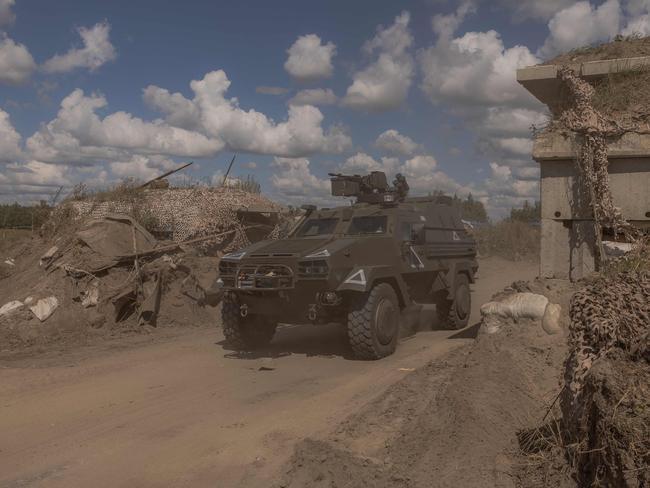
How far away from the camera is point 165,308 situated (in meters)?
10.2

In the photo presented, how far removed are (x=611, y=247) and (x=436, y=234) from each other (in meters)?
3.91

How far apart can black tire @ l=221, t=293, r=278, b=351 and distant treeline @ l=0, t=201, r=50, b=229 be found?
19.3 feet

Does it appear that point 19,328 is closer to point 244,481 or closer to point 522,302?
point 244,481

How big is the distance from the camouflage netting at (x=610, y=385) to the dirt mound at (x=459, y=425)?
502 mm

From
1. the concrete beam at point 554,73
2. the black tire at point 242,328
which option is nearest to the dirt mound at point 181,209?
the black tire at point 242,328

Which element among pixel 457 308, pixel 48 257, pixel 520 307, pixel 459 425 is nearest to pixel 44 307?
pixel 48 257

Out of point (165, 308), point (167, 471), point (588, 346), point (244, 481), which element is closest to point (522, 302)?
point (588, 346)

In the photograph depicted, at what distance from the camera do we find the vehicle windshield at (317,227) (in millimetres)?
8344

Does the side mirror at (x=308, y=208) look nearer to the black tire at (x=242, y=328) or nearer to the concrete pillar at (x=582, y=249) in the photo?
the black tire at (x=242, y=328)

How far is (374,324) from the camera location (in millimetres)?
6984

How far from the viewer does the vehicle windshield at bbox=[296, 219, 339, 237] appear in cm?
834

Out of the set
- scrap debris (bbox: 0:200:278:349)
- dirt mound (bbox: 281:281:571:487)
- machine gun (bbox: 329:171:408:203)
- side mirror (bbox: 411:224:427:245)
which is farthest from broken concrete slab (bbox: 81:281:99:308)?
dirt mound (bbox: 281:281:571:487)

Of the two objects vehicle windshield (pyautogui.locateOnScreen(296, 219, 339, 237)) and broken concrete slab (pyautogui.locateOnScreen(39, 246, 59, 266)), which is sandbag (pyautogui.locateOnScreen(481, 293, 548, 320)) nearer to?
vehicle windshield (pyautogui.locateOnScreen(296, 219, 339, 237))

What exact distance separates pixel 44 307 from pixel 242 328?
10.7ft
